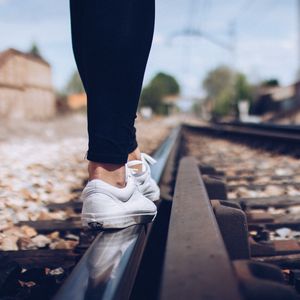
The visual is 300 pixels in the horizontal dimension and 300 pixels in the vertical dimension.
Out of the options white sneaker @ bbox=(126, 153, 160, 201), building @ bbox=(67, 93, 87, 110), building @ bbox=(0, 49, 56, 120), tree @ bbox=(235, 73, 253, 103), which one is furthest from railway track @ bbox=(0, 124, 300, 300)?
tree @ bbox=(235, 73, 253, 103)

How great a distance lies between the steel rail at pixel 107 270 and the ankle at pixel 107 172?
0.17 meters

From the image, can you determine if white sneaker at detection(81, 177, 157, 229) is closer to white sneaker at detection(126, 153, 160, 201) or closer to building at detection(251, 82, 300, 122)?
white sneaker at detection(126, 153, 160, 201)

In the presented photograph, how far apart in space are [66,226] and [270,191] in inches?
54.4

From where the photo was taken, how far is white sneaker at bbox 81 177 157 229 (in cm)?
131

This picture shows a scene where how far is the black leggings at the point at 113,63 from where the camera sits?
4.08 ft

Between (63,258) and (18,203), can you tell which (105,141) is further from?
(18,203)

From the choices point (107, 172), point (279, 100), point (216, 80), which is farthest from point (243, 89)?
point (107, 172)

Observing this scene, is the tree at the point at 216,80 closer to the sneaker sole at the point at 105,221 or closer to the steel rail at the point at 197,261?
the sneaker sole at the point at 105,221

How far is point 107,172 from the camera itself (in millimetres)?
1362

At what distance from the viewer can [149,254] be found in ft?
4.78

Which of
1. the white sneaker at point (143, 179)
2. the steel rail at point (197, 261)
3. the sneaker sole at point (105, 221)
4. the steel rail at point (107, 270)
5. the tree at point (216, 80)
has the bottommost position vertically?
the steel rail at point (107, 270)

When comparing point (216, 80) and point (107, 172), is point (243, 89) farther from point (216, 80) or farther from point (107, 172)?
point (107, 172)

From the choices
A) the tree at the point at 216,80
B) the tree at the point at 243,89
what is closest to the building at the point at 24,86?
the tree at the point at 243,89

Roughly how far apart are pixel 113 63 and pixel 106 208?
438 millimetres
